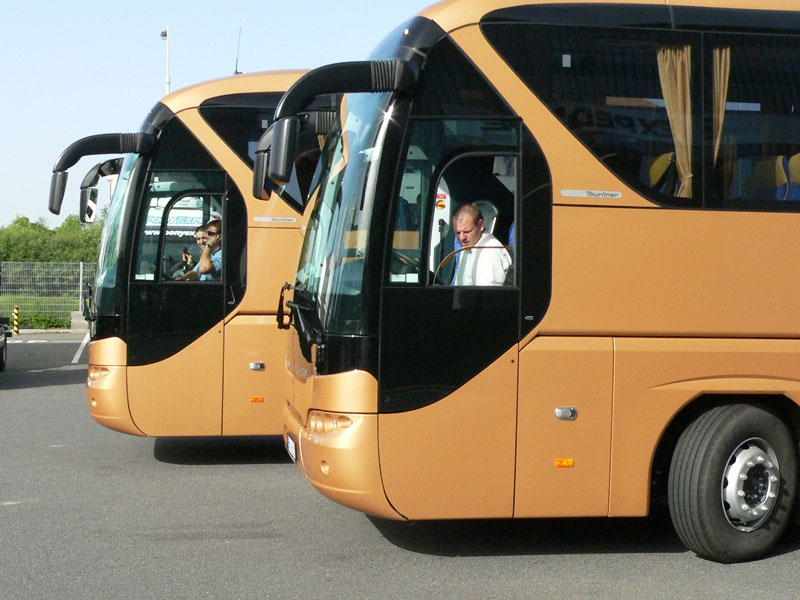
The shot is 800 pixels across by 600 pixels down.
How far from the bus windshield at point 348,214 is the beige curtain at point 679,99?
5.37 feet

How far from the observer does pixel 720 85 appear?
668cm

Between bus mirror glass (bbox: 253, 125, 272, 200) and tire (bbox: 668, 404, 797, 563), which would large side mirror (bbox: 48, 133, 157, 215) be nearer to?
bus mirror glass (bbox: 253, 125, 272, 200)

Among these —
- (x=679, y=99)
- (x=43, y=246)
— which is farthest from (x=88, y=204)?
(x=43, y=246)

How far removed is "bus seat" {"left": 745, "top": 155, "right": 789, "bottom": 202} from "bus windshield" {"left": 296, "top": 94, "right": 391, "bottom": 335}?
2190 mm

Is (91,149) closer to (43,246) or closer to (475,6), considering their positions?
(475,6)

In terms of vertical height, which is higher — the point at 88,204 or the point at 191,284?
the point at 88,204

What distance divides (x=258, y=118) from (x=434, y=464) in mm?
4614

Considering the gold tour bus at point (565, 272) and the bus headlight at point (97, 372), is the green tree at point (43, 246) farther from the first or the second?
the gold tour bus at point (565, 272)

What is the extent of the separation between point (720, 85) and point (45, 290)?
1153 inches

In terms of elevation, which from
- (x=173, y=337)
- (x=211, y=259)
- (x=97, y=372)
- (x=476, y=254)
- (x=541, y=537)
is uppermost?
(x=476, y=254)

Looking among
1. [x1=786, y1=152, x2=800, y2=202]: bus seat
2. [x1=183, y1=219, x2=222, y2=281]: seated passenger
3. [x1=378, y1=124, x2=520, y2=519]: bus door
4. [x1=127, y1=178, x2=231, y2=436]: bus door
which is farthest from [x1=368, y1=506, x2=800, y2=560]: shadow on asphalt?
[x1=183, y1=219, x2=222, y2=281]: seated passenger

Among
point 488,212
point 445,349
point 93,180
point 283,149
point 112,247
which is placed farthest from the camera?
point 93,180

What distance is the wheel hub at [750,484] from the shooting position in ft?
21.6

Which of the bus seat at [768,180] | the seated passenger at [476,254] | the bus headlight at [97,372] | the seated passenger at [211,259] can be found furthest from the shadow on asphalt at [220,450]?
the bus seat at [768,180]
